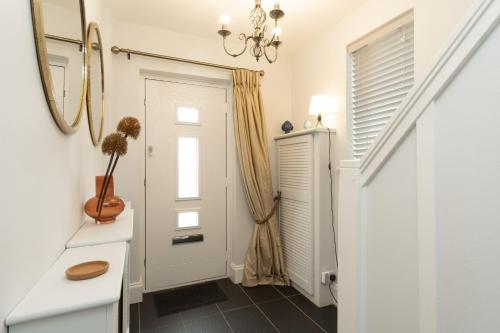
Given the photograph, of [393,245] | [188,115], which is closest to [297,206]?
[188,115]

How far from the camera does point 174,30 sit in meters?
2.63

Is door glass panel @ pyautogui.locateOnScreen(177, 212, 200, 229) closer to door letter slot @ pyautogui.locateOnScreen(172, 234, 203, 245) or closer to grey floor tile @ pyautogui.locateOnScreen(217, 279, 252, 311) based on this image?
door letter slot @ pyautogui.locateOnScreen(172, 234, 203, 245)

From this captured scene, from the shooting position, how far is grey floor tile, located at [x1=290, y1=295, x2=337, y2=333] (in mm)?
2083

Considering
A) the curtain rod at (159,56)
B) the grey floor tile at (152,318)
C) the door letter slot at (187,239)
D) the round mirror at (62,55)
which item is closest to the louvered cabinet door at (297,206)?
the door letter slot at (187,239)

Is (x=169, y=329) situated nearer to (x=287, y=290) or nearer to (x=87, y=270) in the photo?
(x=287, y=290)

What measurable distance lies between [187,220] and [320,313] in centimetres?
158

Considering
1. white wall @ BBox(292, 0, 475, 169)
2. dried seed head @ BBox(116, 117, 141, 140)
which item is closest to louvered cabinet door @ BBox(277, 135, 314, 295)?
Answer: white wall @ BBox(292, 0, 475, 169)

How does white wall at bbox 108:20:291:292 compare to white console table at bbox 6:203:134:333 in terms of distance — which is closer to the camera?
white console table at bbox 6:203:134:333

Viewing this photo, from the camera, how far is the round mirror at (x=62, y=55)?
0.81 m

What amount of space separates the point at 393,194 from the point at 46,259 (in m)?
1.24

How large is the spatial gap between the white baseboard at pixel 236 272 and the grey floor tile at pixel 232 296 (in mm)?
55

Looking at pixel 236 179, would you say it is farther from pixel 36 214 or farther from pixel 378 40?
pixel 36 214

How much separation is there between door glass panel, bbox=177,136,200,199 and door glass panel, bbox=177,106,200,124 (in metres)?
0.18

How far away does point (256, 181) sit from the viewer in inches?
111
